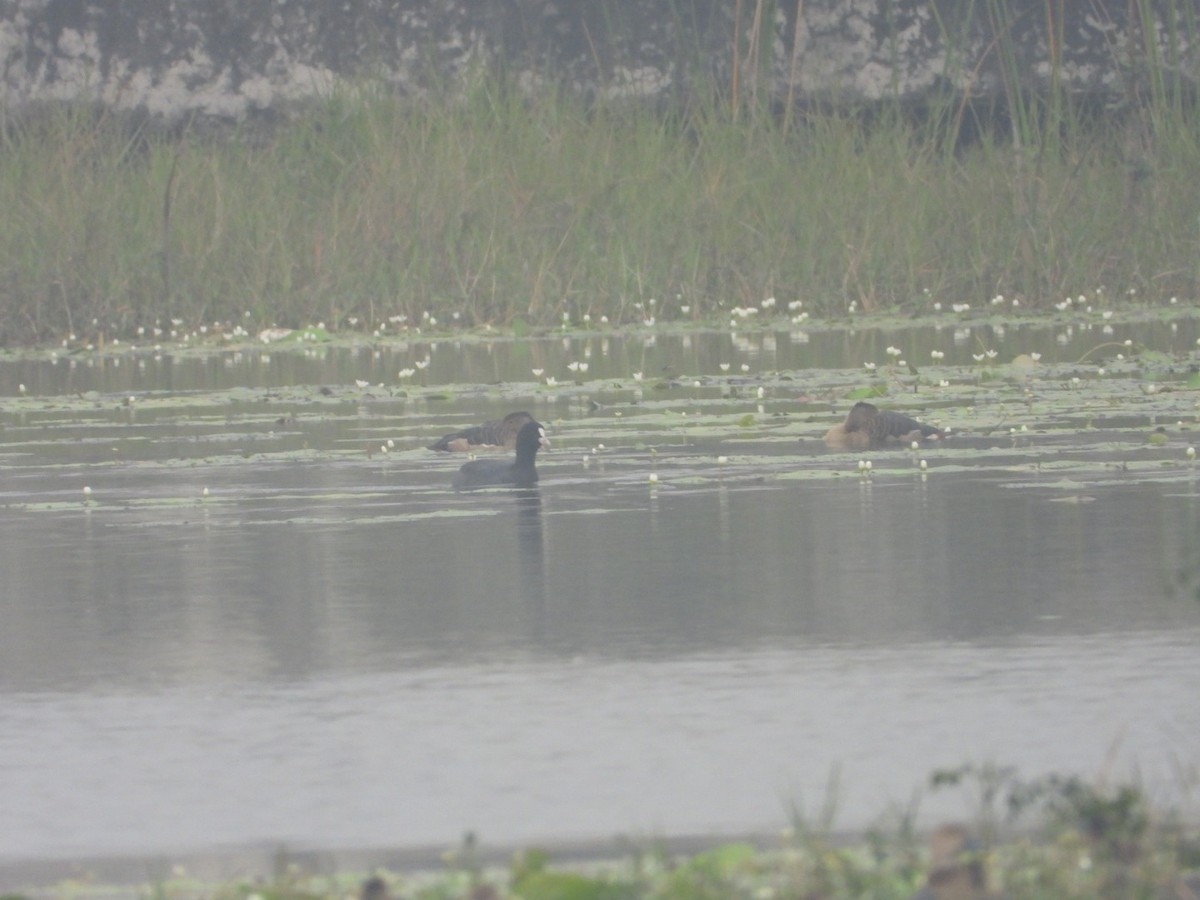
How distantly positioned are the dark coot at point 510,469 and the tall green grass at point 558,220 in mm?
8442

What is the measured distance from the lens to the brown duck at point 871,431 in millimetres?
10578

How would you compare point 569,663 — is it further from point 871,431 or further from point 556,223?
point 556,223

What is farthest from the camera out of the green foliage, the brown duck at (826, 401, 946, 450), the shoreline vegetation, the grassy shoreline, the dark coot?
the grassy shoreline

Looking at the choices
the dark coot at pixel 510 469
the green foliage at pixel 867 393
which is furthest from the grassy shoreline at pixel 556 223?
the dark coot at pixel 510 469

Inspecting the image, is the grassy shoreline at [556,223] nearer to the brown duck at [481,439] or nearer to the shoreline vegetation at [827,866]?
the brown duck at [481,439]

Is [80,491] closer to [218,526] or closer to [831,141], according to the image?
[218,526]

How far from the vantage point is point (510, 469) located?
32.1 ft

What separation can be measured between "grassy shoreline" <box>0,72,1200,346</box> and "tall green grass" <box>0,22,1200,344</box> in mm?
21

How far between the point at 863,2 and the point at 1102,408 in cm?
1190

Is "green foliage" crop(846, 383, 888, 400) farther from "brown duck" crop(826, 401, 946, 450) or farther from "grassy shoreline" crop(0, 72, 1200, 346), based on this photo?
"grassy shoreline" crop(0, 72, 1200, 346)

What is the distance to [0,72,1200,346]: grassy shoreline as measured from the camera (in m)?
18.4

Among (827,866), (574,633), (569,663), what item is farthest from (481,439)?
(827,866)

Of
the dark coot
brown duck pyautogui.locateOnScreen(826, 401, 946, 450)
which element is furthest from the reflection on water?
brown duck pyautogui.locateOnScreen(826, 401, 946, 450)

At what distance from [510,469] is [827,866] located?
19.2ft
